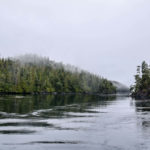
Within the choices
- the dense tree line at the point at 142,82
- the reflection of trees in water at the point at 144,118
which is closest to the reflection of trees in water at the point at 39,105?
the reflection of trees in water at the point at 144,118

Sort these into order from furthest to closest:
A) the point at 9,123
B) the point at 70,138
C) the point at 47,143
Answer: the point at 9,123 < the point at 70,138 < the point at 47,143

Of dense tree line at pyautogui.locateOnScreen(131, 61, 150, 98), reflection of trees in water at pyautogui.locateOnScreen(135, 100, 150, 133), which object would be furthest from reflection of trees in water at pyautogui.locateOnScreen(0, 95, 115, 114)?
dense tree line at pyautogui.locateOnScreen(131, 61, 150, 98)

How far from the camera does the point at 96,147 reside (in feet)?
79.6

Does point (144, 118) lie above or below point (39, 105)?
below

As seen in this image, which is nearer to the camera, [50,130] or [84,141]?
[84,141]

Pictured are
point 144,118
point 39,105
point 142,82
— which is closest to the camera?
point 144,118

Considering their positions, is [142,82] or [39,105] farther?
[142,82]

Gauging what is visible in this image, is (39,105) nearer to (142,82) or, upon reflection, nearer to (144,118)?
(144,118)

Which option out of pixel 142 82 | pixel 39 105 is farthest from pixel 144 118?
pixel 142 82

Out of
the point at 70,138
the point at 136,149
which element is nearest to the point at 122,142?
the point at 136,149

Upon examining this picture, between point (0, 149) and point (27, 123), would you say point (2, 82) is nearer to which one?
point (27, 123)

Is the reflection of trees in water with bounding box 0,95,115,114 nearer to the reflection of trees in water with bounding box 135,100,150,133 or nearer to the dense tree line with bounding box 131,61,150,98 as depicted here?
the reflection of trees in water with bounding box 135,100,150,133

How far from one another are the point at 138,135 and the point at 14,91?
162m

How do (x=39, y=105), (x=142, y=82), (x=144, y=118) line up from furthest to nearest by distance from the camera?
(x=142, y=82), (x=39, y=105), (x=144, y=118)
